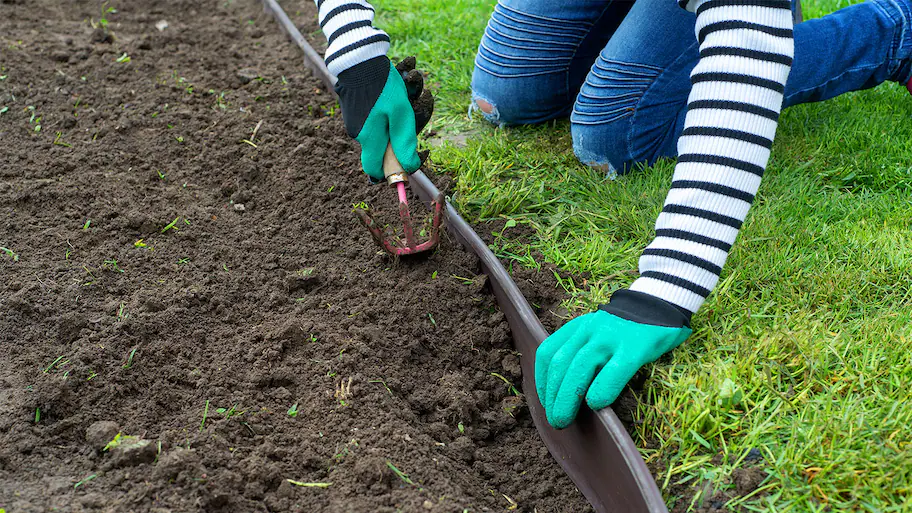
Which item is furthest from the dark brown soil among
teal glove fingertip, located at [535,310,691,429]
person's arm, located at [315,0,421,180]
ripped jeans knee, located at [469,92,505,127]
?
ripped jeans knee, located at [469,92,505,127]

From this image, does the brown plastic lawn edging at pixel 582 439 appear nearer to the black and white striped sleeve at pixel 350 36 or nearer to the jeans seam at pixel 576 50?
the black and white striped sleeve at pixel 350 36

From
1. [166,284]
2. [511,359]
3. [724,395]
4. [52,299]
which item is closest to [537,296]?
[511,359]

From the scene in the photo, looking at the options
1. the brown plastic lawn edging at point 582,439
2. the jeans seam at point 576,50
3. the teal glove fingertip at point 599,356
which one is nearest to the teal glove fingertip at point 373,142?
the brown plastic lawn edging at point 582,439

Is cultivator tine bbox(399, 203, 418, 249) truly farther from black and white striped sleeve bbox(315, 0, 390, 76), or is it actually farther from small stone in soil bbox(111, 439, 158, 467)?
small stone in soil bbox(111, 439, 158, 467)

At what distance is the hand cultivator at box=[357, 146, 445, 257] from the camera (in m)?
2.10

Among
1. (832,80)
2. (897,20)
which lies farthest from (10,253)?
(897,20)

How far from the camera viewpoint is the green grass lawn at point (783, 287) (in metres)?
1.53

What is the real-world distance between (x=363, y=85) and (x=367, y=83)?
0.01 m

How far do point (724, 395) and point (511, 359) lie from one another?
0.59 meters

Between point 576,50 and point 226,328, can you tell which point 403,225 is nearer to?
point 226,328

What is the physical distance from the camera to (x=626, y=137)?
8.16 ft

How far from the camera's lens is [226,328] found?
6.73ft

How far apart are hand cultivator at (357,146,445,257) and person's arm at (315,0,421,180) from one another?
37 millimetres

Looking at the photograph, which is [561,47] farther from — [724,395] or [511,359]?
[724,395]
